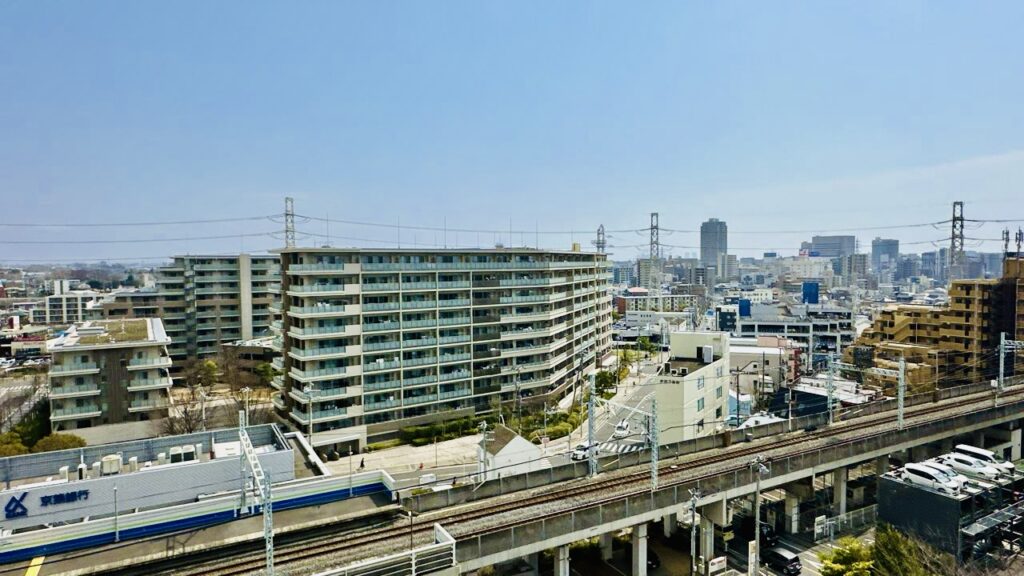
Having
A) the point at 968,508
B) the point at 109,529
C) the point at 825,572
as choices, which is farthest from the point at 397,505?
the point at 968,508

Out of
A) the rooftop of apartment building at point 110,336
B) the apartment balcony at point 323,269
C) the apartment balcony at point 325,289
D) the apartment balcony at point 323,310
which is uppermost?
the apartment balcony at point 323,269

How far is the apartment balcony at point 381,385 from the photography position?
121 feet

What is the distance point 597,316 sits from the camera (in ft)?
213

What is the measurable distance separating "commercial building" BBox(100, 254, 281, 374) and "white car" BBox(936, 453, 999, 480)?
52.5 meters

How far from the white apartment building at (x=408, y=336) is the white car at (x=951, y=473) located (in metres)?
24.8

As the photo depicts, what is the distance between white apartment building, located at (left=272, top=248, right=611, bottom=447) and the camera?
35.6 m

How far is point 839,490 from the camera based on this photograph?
26.8 m

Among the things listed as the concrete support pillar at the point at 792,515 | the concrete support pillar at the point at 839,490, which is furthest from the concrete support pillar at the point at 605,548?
the concrete support pillar at the point at 839,490

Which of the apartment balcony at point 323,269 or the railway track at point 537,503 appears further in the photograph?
the apartment balcony at point 323,269

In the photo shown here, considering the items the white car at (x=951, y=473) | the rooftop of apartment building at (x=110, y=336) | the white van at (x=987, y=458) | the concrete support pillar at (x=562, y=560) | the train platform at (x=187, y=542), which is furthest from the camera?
the rooftop of apartment building at (x=110, y=336)

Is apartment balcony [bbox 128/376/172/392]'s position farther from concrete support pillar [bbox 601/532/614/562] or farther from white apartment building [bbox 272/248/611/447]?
concrete support pillar [bbox 601/532/614/562]

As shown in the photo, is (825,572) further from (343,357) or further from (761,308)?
(761,308)

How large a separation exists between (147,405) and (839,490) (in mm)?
40404

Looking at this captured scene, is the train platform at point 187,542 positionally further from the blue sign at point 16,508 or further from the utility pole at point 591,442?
the utility pole at point 591,442
